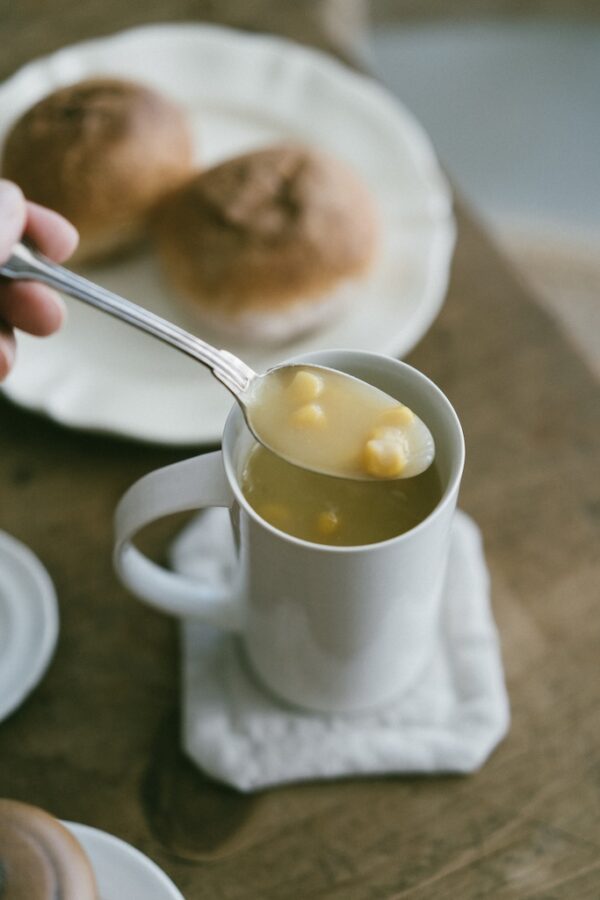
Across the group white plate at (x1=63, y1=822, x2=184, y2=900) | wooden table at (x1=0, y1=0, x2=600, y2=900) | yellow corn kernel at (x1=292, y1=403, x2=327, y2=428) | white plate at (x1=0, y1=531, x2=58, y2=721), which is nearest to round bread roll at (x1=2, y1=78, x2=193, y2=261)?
wooden table at (x1=0, y1=0, x2=600, y2=900)

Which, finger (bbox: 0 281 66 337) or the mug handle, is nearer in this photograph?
the mug handle

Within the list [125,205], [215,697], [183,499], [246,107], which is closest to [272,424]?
[183,499]

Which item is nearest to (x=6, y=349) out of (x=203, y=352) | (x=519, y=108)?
(x=203, y=352)

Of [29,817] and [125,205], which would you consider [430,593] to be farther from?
[125,205]

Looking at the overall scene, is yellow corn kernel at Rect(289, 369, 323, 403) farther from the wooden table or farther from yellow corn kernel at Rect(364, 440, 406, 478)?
the wooden table

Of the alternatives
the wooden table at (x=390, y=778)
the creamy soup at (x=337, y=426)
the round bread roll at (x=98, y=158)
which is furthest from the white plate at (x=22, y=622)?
A: the round bread roll at (x=98, y=158)

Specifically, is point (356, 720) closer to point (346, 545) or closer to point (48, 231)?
point (346, 545)

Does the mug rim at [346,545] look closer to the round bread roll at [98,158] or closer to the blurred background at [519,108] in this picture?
the round bread roll at [98,158]
